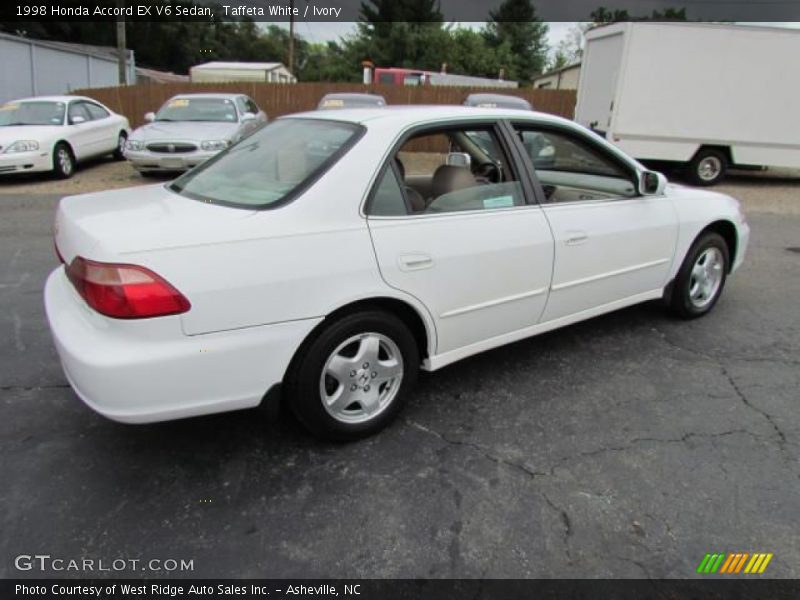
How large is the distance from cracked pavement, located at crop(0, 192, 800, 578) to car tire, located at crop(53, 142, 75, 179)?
8031 millimetres

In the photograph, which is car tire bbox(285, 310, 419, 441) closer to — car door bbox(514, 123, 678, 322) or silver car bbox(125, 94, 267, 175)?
car door bbox(514, 123, 678, 322)

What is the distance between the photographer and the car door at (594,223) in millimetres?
3375

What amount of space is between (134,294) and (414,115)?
1.64m

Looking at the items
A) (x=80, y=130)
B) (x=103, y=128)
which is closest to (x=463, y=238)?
(x=80, y=130)

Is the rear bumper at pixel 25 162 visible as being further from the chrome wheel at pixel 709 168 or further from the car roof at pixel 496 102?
the chrome wheel at pixel 709 168

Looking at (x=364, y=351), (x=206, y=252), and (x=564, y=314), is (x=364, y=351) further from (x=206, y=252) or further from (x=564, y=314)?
(x=564, y=314)

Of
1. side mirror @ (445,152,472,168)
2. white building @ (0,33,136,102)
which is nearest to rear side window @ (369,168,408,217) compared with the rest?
side mirror @ (445,152,472,168)

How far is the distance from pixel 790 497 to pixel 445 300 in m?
1.70

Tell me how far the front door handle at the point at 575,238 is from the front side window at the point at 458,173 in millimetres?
337

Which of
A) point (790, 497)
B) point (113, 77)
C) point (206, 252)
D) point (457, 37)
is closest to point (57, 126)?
point (206, 252)

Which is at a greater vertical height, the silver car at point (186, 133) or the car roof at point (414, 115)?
the car roof at point (414, 115)

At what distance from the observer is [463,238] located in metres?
2.92
